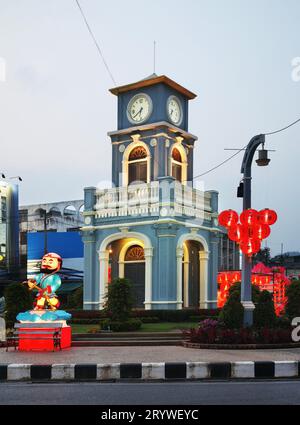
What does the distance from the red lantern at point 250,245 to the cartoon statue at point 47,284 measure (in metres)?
4.90

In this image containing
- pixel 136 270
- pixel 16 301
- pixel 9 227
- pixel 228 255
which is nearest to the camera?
pixel 16 301

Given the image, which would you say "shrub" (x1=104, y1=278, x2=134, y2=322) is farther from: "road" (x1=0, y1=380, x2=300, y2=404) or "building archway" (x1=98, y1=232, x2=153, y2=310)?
"road" (x1=0, y1=380, x2=300, y2=404)

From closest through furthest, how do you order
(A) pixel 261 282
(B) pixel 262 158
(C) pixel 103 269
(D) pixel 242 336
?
(D) pixel 242 336 < (B) pixel 262 158 < (C) pixel 103 269 < (A) pixel 261 282

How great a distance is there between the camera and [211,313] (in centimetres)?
2511

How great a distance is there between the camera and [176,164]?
28.0 metres

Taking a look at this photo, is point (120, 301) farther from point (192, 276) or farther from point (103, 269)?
point (192, 276)

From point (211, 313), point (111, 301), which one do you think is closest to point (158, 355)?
point (111, 301)

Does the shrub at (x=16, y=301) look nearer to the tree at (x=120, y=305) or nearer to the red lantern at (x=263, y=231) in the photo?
the tree at (x=120, y=305)

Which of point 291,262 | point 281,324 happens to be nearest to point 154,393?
→ point 281,324

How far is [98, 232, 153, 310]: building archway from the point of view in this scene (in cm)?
2516

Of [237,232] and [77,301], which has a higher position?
[237,232]

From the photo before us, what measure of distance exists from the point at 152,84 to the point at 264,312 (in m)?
15.4
